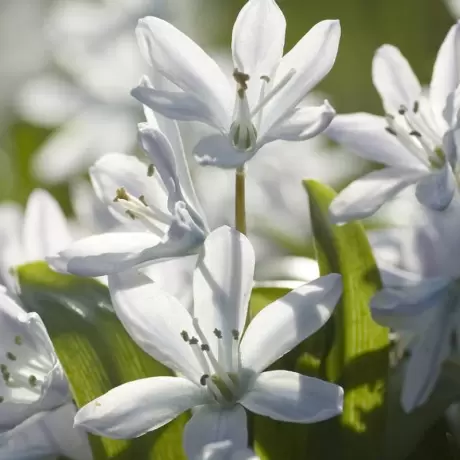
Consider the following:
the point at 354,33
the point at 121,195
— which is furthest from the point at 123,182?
the point at 354,33

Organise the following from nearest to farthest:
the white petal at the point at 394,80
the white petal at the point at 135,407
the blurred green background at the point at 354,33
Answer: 1. the white petal at the point at 135,407
2. the white petal at the point at 394,80
3. the blurred green background at the point at 354,33

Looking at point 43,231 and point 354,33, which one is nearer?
point 43,231

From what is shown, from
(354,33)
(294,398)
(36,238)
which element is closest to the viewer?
(294,398)

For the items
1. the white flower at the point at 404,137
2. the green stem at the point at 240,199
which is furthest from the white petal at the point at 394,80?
the green stem at the point at 240,199

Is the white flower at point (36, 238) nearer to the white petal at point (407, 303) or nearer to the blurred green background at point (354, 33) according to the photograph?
the white petal at point (407, 303)

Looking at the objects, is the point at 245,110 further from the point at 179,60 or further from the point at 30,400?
the point at 30,400

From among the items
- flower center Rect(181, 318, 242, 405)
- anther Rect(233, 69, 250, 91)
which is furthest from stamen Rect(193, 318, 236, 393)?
anther Rect(233, 69, 250, 91)

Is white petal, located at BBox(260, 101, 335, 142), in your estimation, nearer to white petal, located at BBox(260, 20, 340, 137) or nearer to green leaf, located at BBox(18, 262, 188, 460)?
white petal, located at BBox(260, 20, 340, 137)
